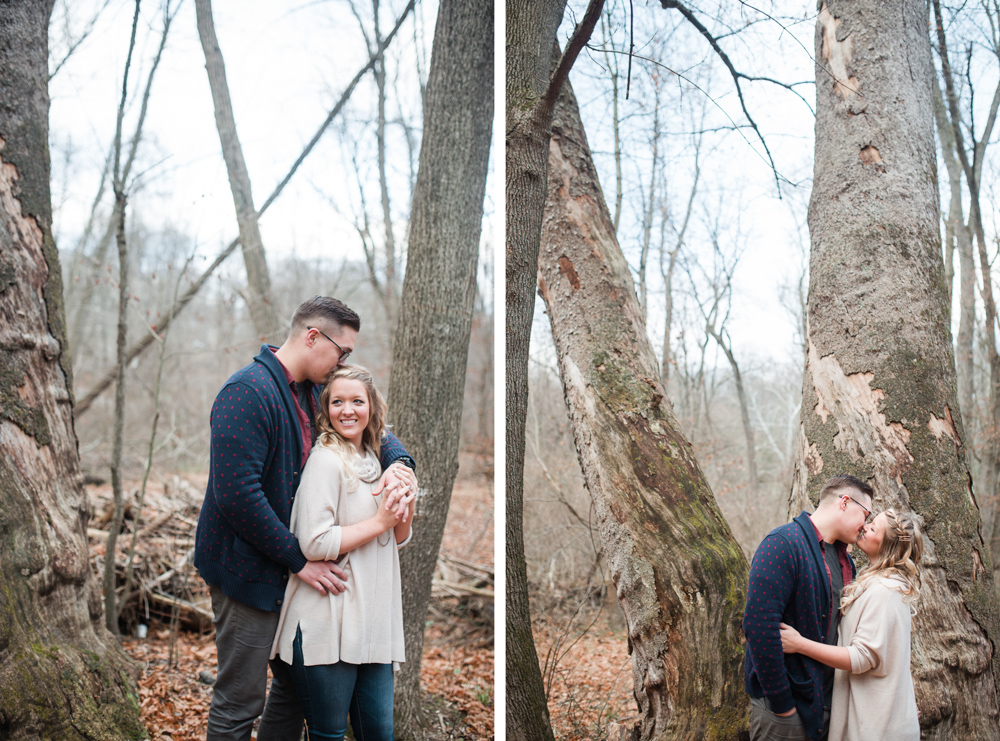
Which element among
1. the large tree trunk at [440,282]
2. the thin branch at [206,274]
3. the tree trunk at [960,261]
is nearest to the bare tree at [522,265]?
the large tree trunk at [440,282]

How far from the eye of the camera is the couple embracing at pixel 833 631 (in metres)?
1.70

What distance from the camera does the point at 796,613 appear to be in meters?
1.77

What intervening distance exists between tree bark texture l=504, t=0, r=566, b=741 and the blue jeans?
0.49m

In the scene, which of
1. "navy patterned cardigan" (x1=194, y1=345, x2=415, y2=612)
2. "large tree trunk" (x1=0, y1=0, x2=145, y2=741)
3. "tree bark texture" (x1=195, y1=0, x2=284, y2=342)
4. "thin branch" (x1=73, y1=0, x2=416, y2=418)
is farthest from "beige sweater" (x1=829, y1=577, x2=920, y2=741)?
"tree bark texture" (x1=195, y1=0, x2=284, y2=342)

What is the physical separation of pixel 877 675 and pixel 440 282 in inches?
81.8

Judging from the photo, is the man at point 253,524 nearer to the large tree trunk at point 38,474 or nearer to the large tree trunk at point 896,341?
the large tree trunk at point 38,474

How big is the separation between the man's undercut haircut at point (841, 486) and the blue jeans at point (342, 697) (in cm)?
139

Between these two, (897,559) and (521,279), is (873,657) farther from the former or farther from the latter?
(521,279)

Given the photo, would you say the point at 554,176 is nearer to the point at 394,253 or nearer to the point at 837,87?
the point at 837,87

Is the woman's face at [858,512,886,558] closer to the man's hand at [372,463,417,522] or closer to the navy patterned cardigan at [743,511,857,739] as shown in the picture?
the navy patterned cardigan at [743,511,857,739]

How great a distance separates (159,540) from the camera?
3.75 m

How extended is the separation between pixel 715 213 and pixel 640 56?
61 cm

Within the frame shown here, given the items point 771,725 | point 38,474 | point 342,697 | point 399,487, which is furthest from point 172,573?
point 771,725

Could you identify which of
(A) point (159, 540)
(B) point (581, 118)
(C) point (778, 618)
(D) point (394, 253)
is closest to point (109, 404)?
(A) point (159, 540)
